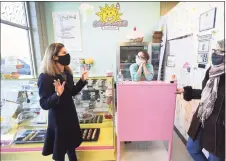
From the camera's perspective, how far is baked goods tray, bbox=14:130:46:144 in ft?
5.75

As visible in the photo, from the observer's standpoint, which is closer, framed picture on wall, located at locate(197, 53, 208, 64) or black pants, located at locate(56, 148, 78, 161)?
black pants, located at locate(56, 148, 78, 161)

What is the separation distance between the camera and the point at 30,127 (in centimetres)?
195

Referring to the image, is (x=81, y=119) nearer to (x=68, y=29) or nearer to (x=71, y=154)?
(x=71, y=154)

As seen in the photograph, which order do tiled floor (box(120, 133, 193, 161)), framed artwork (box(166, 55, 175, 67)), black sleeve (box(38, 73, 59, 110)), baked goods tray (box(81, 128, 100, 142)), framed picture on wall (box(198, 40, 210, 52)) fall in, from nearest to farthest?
black sleeve (box(38, 73, 59, 110)) → framed picture on wall (box(198, 40, 210, 52)) → baked goods tray (box(81, 128, 100, 142)) → tiled floor (box(120, 133, 193, 161)) → framed artwork (box(166, 55, 175, 67))

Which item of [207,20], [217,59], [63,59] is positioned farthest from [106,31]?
[217,59]

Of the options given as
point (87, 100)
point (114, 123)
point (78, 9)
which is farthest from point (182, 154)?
point (78, 9)

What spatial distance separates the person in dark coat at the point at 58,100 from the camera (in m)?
1.27

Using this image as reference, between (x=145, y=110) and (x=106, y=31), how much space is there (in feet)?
8.57

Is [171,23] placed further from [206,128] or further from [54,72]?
[54,72]

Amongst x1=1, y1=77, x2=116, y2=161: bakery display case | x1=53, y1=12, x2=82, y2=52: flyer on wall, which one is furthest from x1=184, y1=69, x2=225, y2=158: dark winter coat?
x1=53, y1=12, x2=82, y2=52: flyer on wall

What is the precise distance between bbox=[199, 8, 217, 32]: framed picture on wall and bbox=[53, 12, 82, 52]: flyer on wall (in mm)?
2718

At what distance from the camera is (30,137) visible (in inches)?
71.6

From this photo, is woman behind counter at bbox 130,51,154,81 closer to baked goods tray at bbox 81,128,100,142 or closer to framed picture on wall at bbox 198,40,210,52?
framed picture on wall at bbox 198,40,210,52

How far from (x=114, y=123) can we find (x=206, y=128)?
114 centimetres
